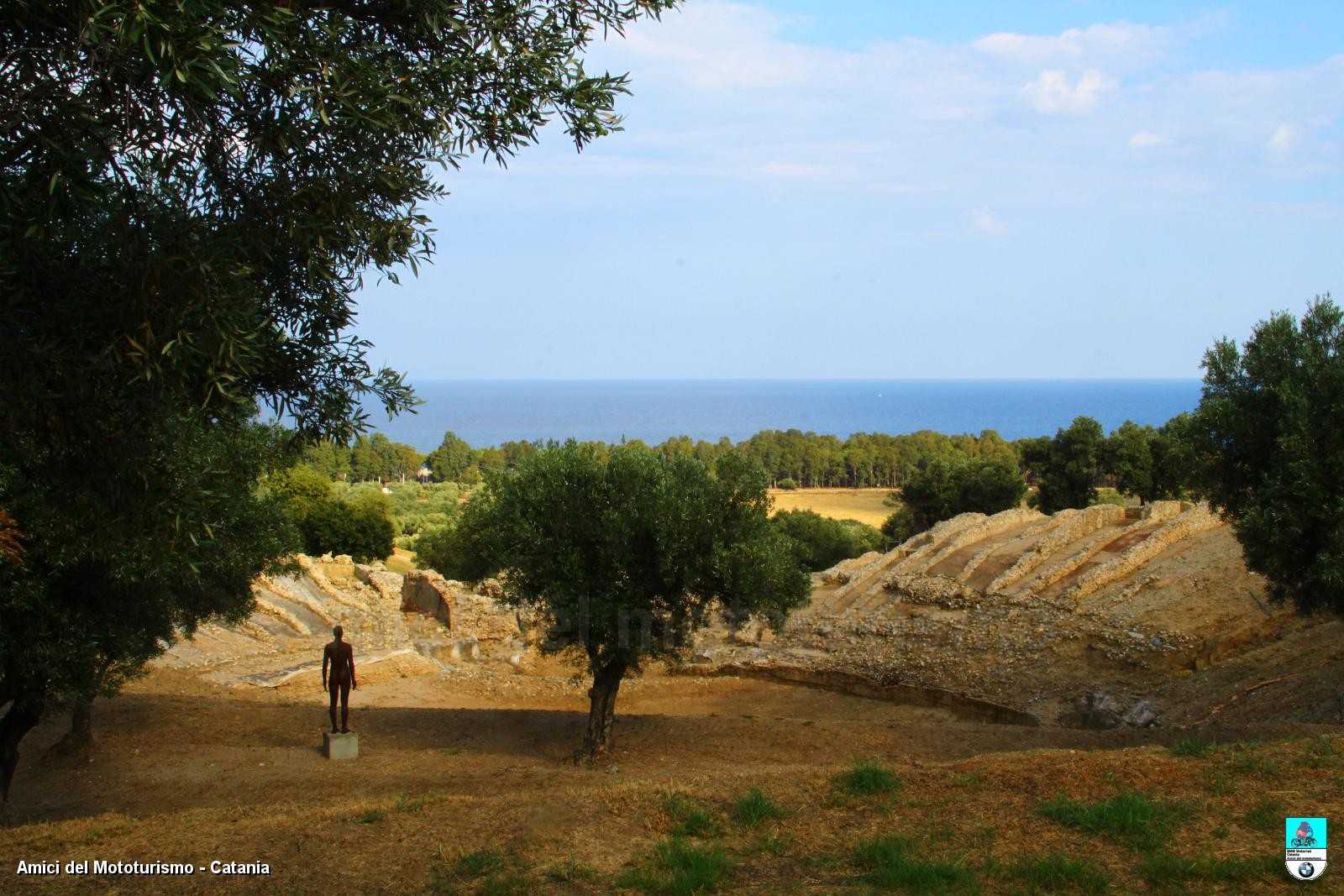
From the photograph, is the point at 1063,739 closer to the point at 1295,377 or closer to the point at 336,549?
the point at 1295,377

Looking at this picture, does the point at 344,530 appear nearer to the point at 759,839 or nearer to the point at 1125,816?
A: the point at 759,839

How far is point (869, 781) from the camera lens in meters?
9.34

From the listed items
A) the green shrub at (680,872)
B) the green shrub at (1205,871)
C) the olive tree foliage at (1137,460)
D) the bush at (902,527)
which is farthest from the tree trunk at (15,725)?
the olive tree foliage at (1137,460)

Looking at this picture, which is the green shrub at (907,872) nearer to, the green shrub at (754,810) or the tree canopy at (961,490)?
the green shrub at (754,810)

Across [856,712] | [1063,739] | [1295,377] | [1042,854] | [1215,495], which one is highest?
[1295,377]

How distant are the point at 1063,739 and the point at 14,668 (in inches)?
594

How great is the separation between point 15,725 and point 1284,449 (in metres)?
A: 18.7

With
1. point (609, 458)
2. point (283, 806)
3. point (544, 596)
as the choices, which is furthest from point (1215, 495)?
point (283, 806)

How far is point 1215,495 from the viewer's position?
17266 mm

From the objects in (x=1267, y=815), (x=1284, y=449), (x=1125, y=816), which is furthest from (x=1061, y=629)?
(x=1125, y=816)

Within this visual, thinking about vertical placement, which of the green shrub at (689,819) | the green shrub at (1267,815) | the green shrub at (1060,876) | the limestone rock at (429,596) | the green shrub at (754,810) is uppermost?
the green shrub at (1267,815)

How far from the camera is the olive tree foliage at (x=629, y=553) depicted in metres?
15.8

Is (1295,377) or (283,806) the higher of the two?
(1295,377)

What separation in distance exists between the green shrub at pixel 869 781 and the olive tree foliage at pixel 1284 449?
897cm
